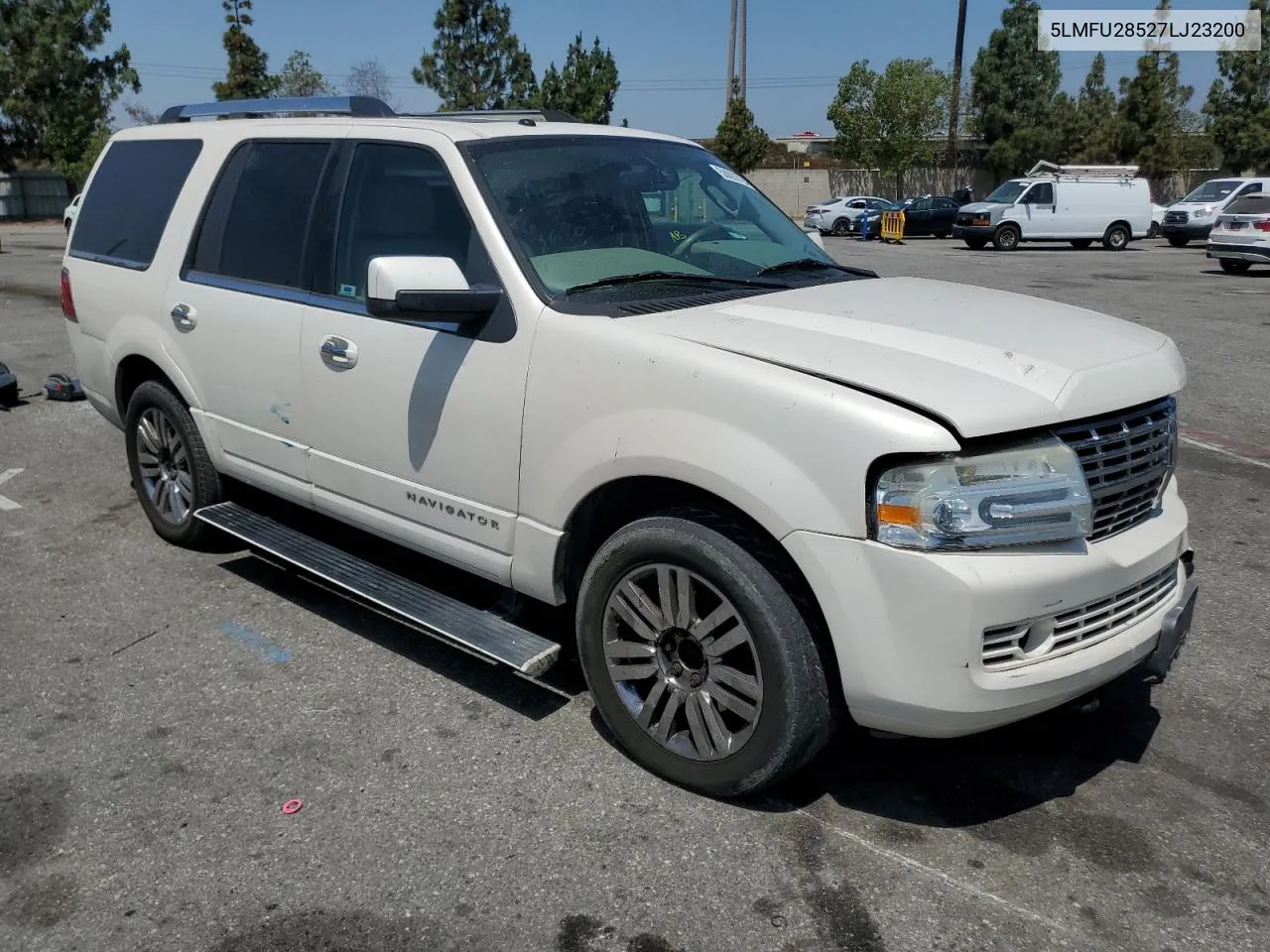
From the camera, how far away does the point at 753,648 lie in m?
2.95

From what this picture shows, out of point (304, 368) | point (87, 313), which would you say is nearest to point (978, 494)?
point (304, 368)

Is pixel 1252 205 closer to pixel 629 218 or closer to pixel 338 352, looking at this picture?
pixel 629 218

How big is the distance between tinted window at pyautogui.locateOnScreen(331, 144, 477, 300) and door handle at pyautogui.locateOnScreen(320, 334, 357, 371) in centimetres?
18

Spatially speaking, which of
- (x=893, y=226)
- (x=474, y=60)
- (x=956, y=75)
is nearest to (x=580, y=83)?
(x=474, y=60)

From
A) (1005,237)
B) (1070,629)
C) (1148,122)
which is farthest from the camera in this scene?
(1148,122)

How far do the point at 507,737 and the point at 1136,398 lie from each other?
219 centimetres

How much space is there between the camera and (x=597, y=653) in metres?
3.38

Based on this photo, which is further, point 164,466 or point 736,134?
point 736,134

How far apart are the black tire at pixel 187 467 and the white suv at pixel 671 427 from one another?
6 centimetres

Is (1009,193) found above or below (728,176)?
above

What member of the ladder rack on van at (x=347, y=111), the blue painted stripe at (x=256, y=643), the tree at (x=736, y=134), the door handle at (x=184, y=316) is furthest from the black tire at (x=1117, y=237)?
the blue painted stripe at (x=256, y=643)

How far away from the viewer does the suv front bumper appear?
263cm

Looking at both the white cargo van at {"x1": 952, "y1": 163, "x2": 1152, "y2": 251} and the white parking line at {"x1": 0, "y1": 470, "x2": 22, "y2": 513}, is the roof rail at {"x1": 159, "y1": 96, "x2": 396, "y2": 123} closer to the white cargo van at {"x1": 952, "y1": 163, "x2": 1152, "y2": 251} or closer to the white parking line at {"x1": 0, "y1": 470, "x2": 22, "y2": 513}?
the white parking line at {"x1": 0, "y1": 470, "x2": 22, "y2": 513}

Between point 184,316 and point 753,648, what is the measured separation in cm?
312
